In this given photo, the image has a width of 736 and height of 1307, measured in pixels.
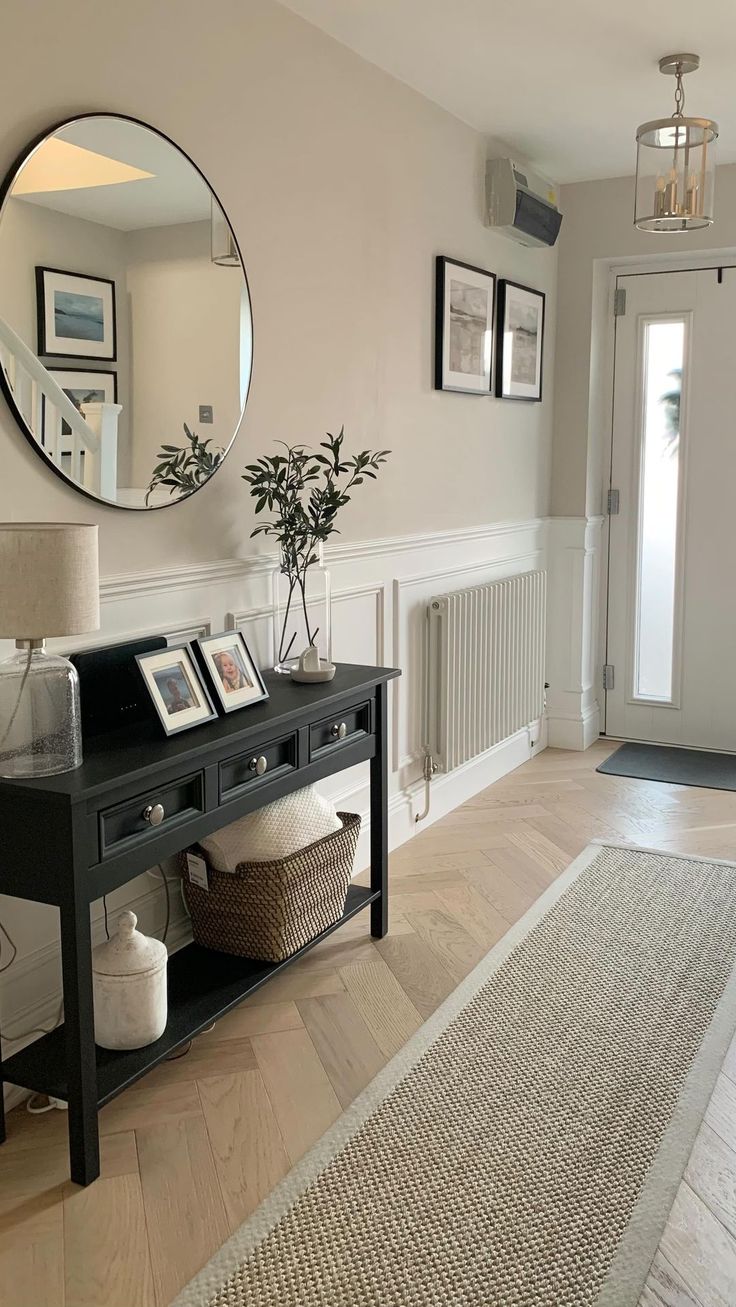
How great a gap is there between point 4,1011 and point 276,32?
247 cm

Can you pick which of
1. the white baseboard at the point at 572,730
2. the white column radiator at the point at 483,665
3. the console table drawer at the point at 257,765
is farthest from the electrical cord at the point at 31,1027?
the white baseboard at the point at 572,730

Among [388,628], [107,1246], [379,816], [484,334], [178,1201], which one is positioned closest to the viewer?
[107,1246]

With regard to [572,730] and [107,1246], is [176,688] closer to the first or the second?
[107,1246]

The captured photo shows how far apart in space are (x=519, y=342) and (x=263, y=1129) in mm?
3197

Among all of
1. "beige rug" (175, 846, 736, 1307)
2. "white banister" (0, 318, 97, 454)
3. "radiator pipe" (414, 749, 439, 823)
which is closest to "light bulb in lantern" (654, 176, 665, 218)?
"radiator pipe" (414, 749, 439, 823)

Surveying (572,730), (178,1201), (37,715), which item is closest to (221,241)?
(37,715)

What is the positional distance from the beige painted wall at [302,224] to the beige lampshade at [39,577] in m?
0.33

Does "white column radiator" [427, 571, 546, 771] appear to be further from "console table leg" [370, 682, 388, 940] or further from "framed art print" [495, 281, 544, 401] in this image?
"console table leg" [370, 682, 388, 940]

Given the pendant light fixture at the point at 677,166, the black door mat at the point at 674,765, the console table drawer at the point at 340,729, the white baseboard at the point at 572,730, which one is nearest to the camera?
the console table drawer at the point at 340,729

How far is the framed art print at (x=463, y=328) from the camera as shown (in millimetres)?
3734

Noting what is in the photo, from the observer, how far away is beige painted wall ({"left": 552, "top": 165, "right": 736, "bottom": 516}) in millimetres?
4488

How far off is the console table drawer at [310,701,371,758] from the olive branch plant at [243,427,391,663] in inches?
11.6

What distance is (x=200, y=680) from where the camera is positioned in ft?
7.65

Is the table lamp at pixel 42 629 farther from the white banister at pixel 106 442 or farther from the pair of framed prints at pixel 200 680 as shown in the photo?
the white banister at pixel 106 442
